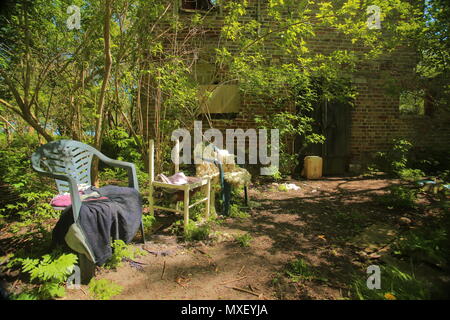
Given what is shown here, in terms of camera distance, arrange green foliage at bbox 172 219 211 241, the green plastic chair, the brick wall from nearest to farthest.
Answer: the green plastic chair → green foliage at bbox 172 219 211 241 → the brick wall

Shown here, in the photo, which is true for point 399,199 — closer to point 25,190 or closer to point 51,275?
point 51,275

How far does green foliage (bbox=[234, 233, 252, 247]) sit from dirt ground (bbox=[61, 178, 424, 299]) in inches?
2.0

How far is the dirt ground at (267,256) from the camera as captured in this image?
6.69 ft

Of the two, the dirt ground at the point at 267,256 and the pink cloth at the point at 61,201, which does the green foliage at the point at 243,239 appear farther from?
the pink cloth at the point at 61,201

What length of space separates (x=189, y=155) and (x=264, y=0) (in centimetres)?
374

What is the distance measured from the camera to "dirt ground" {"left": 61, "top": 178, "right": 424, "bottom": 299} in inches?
79.9

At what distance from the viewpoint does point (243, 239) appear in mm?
2850

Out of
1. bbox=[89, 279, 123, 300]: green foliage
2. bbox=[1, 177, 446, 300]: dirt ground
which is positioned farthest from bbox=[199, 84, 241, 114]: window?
bbox=[89, 279, 123, 300]: green foliage

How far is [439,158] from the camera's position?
639cm

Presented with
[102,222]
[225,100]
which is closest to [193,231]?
[102,222]

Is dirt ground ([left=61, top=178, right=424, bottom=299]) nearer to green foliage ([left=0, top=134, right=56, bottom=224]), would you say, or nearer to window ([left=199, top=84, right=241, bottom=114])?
green foliage ([left=0, top=134, right=56, bottom=224])

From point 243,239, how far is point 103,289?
143 cm
